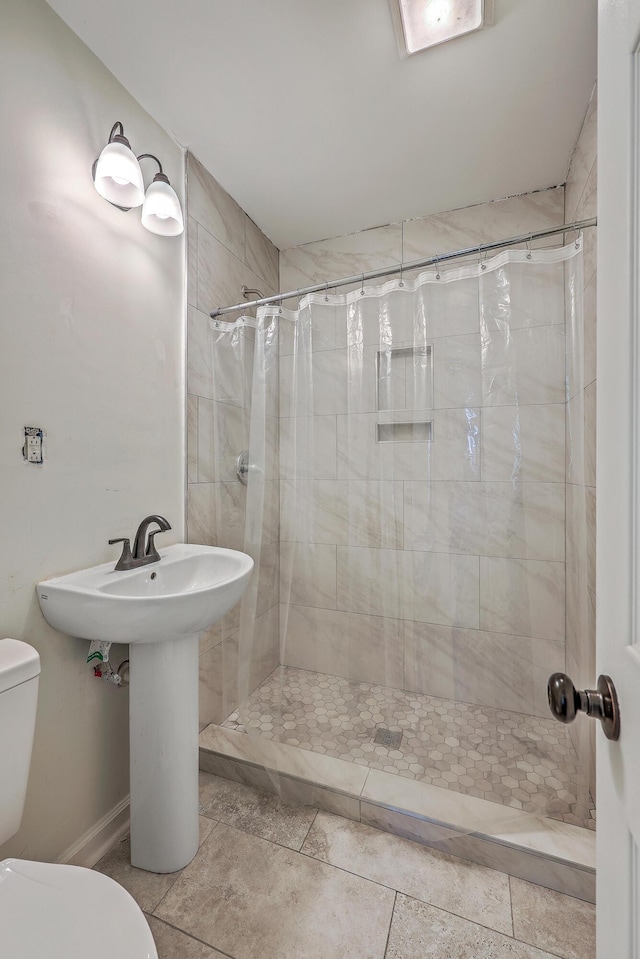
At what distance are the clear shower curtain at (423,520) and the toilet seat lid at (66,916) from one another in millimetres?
871

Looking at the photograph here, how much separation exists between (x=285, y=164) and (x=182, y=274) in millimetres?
668

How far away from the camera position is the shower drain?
1.57 meters

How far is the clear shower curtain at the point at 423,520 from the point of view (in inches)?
54.2

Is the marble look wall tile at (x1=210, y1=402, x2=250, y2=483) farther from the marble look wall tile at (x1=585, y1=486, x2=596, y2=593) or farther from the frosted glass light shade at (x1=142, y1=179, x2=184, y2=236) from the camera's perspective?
the marble look wall tile at (x1=585, y1=486, x2=596, y2=593)

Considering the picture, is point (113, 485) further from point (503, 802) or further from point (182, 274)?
point (503, 802)

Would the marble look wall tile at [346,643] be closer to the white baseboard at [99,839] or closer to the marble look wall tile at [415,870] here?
the marble look wall tile at [415,870]

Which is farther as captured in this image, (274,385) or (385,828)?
(274,385)

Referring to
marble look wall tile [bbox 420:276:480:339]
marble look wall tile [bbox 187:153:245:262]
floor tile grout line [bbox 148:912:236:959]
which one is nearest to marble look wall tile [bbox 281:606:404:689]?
floor tile grout line [bbox 148:912:236:959]

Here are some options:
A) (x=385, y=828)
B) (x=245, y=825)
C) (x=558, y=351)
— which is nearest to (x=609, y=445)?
(x=558, y=351)

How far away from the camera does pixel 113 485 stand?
1.34 metres

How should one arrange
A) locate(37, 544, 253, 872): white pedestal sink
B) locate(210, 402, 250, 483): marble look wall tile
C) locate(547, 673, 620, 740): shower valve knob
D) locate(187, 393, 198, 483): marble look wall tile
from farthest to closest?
locate(210, 402, 250, 483): marble look wall tile → locate(187, 393, 198, 483): marble look wall tile → locate(37, 544, 253, 872): white pedestal sink → locate(547, 673, 620, 740): shower valve knob

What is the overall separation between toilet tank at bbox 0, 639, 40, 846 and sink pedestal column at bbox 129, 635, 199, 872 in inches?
12.3

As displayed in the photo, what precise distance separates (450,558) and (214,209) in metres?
1.83

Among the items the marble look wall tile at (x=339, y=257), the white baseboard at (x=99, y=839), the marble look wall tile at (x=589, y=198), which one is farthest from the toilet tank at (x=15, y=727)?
the marble look wall tile at (x=339, y=257)
